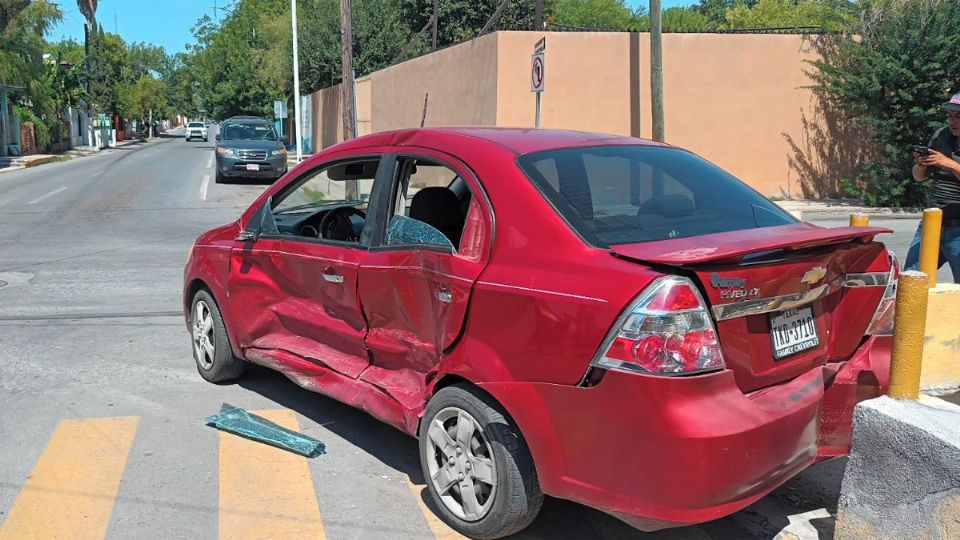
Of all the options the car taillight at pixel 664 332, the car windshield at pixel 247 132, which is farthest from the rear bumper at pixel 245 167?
the car taillight at pixel 664 332

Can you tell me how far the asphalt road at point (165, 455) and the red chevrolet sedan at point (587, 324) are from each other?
264 mm

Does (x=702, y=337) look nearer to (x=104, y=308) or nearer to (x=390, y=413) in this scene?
(x=390, y=413)

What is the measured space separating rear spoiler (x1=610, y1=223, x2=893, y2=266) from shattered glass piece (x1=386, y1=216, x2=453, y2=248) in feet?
3.10

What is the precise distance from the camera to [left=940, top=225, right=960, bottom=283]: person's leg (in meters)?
5.61

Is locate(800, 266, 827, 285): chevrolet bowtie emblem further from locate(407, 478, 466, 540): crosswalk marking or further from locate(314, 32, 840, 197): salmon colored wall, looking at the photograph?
locate(314, 32, 840, 197): salmon colored wall

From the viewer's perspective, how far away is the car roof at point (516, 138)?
3.81m

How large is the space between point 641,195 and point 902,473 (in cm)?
155

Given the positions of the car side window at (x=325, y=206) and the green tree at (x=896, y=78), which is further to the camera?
the green tree at (x=896, y=78)

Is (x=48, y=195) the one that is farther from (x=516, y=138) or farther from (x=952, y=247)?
(x=952, y=247)

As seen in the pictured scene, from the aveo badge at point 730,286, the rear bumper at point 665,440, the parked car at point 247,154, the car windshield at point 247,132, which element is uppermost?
the car windshield at point 247,132

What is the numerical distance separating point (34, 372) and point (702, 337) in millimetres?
4963

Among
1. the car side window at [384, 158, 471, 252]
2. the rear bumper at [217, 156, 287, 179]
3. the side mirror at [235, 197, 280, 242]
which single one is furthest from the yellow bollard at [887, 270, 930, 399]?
the rear bumper at [217, 156, 287, 179]

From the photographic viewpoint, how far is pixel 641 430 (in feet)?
9.27

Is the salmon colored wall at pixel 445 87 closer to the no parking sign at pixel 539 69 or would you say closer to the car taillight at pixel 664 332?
the no parking sign at pixel 539 69
